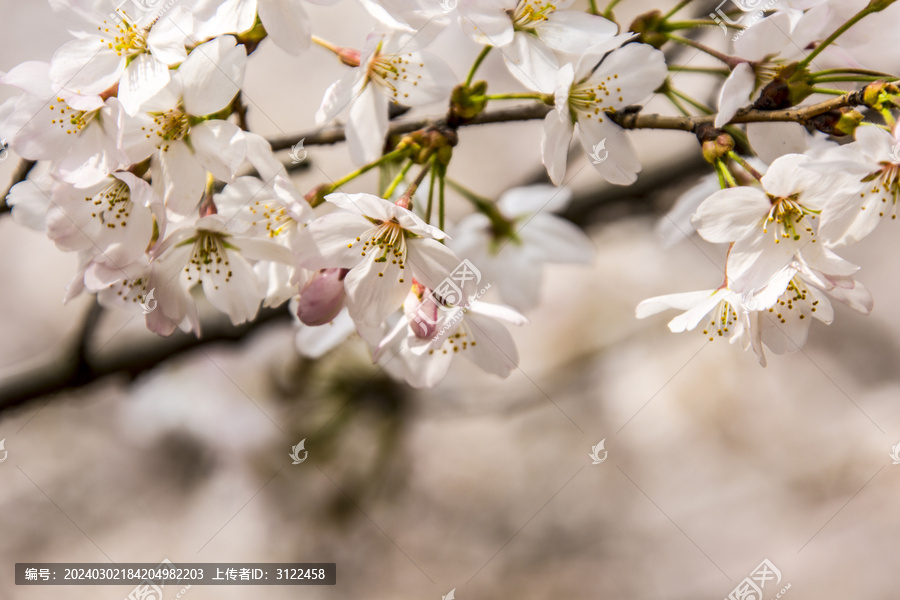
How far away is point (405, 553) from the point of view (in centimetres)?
224

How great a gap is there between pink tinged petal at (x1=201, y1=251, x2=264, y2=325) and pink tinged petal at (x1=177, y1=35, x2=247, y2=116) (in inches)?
6.7

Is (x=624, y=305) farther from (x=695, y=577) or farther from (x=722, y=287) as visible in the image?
(x=722, y=287)

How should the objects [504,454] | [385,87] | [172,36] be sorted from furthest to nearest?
[504,454]
[385,87]
[172,36]

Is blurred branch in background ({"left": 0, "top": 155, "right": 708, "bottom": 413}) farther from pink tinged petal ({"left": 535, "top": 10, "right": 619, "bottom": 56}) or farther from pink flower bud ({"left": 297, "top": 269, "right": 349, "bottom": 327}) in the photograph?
pink tinged petal ({"left": 535, "top": 10, "right": 619, "bottom": 56})

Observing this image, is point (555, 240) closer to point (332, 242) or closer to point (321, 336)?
point (321, 336)

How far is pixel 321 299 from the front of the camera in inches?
20.4

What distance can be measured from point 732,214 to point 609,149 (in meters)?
0.14

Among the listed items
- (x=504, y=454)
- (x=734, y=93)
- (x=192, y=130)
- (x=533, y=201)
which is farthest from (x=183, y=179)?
(x=504, y=454)

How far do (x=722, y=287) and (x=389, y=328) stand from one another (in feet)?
1.18

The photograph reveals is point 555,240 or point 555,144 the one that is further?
point 555,240

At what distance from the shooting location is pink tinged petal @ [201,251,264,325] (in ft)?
1.94

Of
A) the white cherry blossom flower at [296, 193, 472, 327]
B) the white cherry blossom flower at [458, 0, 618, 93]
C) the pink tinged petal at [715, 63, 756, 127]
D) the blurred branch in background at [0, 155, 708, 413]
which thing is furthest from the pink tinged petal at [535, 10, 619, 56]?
the blurred branch in background at [0, 155, 708, 413]

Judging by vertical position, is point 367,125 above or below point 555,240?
above

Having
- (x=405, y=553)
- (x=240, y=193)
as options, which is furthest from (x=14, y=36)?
(x=405, y=553)
